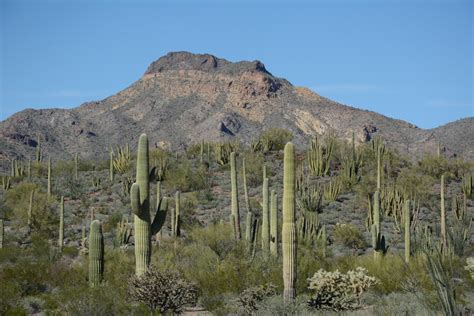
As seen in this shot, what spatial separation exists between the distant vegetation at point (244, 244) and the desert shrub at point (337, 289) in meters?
0.03

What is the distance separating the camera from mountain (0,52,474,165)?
85625 millimetres

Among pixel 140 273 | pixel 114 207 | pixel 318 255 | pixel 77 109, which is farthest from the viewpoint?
pixel 77 109

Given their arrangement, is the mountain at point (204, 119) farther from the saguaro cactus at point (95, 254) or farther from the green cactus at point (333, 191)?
the saguaro cactus at point (95, 254)

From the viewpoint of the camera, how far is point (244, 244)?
65.3 ft

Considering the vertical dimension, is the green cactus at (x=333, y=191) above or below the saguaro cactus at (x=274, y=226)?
above

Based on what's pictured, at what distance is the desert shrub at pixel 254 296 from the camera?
1411 cm

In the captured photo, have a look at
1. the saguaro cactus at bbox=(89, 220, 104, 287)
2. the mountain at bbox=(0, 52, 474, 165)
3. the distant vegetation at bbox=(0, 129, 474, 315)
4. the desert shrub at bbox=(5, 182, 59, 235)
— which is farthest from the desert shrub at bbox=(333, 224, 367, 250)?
the mountain at bbox=(0, 52, 474, 165)

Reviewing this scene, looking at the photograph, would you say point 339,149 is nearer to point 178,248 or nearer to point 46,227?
point 46,227

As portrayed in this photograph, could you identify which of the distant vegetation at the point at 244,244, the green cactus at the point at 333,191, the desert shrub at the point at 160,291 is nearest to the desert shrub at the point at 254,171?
the distant vegetation at the point at 244,244

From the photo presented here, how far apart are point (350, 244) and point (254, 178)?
46.7ft

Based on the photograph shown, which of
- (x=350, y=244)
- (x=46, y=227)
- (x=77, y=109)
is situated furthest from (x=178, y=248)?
A: (x=77, y=109)

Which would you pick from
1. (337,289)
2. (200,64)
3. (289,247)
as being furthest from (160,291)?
(200,64)

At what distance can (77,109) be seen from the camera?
10425cm

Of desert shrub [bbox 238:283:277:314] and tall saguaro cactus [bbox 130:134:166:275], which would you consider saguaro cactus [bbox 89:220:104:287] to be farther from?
desert shrub [bbox 238:283:277:314]
